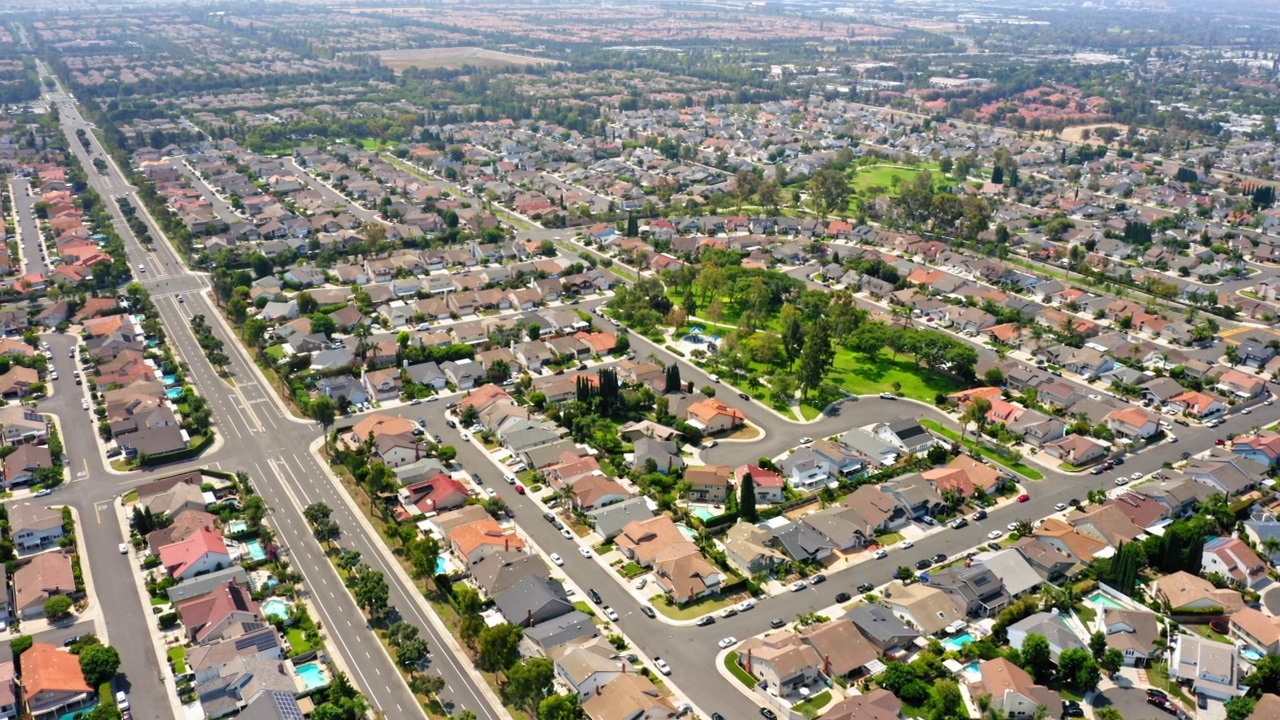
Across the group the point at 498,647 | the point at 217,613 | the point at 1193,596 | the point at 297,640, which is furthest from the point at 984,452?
the point at 217,613

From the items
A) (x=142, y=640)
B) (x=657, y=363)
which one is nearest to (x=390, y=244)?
(x=657, y=363)

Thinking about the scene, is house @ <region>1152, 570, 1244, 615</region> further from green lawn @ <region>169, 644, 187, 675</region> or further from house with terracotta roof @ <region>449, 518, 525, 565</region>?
green lawn @ <region>169, 644, 187, 675</region>

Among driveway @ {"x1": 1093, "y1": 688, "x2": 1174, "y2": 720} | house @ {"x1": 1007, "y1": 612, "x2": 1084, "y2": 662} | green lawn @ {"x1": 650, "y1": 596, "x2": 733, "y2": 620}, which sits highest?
house @ {"x1": 1007, "y1": 612, "x2": 1084, "y2": 662}

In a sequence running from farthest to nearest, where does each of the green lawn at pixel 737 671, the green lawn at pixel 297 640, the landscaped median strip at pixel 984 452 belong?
1. the landscaped median strip at pixel 984 452
2. the green lawn at pixel 297 640
3. the green lawn at pixel 737 671

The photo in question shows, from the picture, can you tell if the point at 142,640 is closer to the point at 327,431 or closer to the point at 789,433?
the point at 327,431

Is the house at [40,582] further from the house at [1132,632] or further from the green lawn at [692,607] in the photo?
the house at [1132,632]

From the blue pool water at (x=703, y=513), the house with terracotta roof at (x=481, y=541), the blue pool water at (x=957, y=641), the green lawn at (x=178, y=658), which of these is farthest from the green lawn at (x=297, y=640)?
the blue pool water at (x=957, y=641)

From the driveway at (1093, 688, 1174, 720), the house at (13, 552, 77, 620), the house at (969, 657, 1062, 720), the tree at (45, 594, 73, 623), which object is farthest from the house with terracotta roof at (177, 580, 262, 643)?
the driveway at (1093, 688, 1174, 720)
